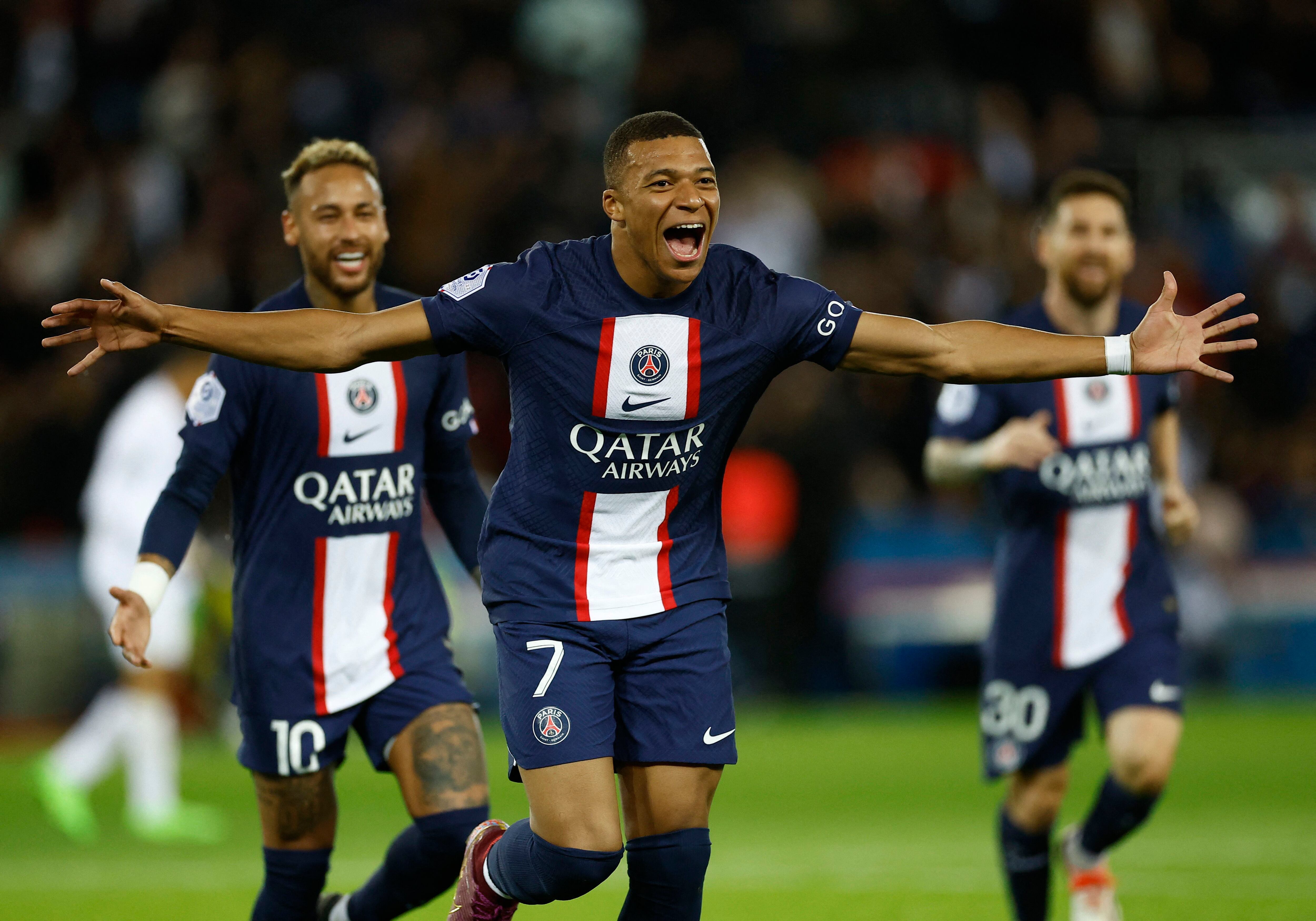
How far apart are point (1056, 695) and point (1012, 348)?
2.02m

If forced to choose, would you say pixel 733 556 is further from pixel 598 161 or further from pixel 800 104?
pixel 800 104

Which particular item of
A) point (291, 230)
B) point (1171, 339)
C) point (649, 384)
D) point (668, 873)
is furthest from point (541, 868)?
point (291, 230)

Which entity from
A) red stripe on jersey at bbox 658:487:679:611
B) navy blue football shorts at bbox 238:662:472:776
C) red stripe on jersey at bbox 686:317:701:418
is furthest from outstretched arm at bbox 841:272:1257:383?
navy blue football shorts at bbox 238:662:472:776

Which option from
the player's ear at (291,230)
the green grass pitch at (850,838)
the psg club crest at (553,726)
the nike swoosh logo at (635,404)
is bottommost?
the green grass pitch at (850,838)

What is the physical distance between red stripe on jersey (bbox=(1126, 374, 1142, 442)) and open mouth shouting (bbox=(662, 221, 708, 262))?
232cm

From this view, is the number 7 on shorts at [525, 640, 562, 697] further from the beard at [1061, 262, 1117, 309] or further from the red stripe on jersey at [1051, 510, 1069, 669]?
the beard at [1061, 262, 1117, 309]

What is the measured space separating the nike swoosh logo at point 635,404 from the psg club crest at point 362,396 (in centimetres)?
113

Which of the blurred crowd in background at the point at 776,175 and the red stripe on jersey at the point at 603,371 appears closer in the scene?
the red stripe on jersey at the point at 603,371

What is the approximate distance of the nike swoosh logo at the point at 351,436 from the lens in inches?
215

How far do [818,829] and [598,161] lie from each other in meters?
8.22

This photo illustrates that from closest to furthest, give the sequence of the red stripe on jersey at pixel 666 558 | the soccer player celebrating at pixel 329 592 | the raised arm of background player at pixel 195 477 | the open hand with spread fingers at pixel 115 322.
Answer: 1. the open hand with spread fingers at pixel 115 322
2. the red stripe on jersey at pixel 666 558
3. the raised arm of background player at pixel 195 477
4. the soccer player celebrating at pixel 329 592

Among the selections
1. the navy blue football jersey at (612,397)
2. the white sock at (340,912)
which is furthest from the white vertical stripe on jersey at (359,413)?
the white sock at (340,912)

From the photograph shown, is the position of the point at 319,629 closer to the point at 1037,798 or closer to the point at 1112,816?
the point at 1037,798

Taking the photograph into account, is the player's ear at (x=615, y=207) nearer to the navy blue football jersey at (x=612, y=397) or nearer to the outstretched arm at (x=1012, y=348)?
the navy blue football jersey at (x=612, y=397)
